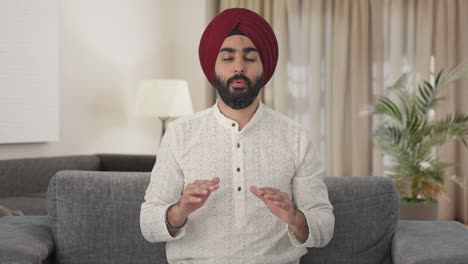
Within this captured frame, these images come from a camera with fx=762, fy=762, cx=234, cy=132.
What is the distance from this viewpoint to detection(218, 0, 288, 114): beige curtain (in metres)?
6.99

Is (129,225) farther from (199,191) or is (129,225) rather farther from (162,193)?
(199,191)

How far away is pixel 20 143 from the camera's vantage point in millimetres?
4840

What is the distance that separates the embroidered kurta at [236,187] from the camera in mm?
1953

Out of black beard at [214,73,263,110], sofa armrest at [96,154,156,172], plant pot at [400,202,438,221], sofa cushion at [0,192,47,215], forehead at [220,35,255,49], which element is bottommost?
plant pot at [400,202,438,221]

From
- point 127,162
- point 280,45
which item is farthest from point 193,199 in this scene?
point 280,45

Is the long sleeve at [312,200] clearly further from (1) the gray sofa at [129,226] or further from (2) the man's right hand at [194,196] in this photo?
(1) the gray sofa at [129,226]

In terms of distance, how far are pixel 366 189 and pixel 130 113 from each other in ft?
13.8

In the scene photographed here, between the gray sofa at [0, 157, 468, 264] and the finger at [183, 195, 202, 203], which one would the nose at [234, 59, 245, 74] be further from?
the gray sofa at [0, 157, 468, 264]

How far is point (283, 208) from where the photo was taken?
1.76 metres

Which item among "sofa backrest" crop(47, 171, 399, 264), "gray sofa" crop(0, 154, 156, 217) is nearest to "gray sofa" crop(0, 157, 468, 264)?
"sofa backrest" crop(47, 171, 399, 264)

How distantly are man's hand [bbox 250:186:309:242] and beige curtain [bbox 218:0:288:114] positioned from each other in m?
5.18

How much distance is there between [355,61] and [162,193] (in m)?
5.07

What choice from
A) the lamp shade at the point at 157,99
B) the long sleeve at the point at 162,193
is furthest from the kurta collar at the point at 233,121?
the lamp shade at the point at 157,99

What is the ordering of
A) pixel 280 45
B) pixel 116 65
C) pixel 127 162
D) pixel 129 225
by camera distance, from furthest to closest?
pixel 280 45, pixel 116 65, pixel 127 162, pixel 129 225
